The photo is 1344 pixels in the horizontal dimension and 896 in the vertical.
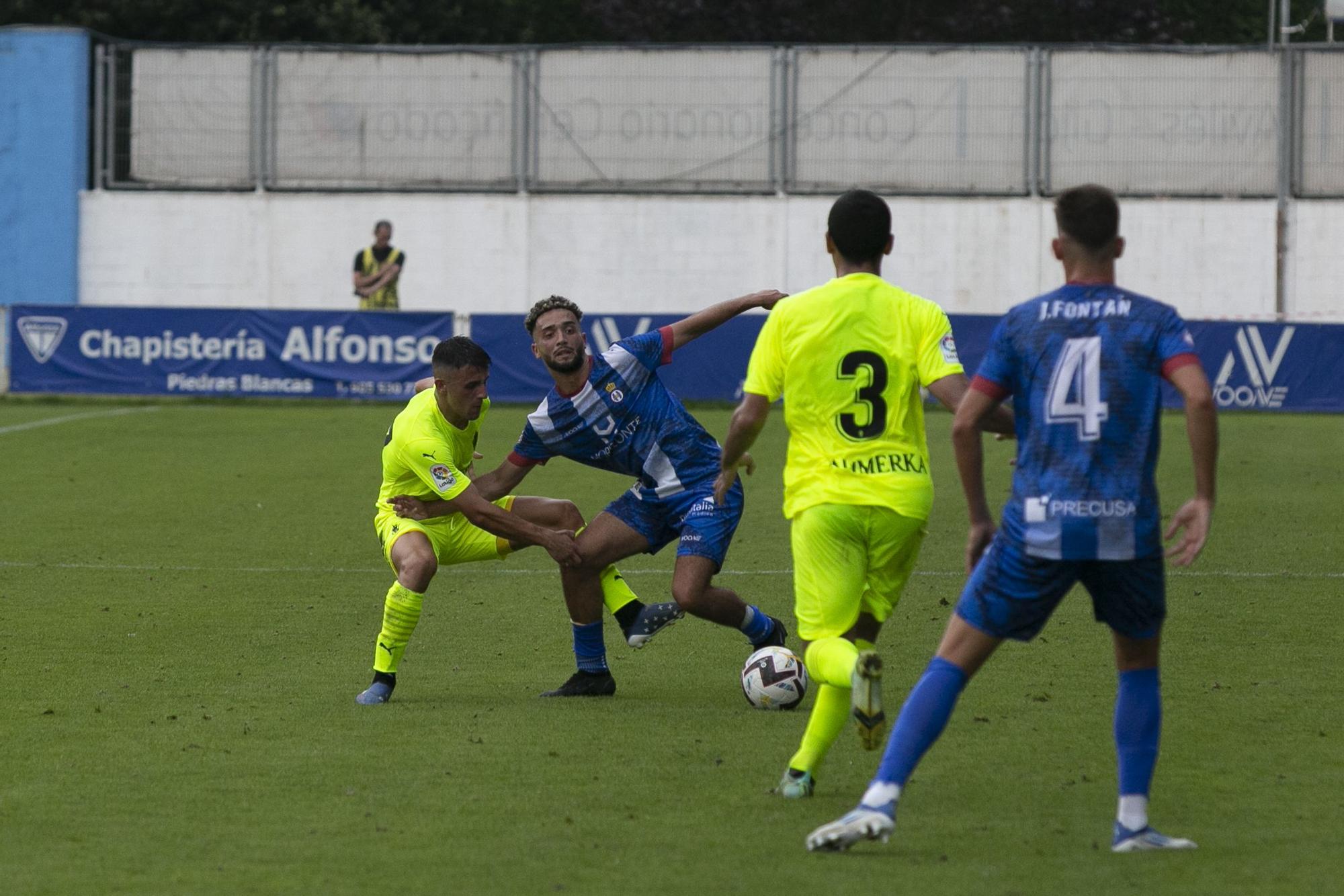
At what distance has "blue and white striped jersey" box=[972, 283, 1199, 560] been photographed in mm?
5250

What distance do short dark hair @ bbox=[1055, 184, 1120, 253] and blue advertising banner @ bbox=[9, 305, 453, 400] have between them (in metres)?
21.4

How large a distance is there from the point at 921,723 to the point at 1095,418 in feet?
3.24

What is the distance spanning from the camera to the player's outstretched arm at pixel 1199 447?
16.8 feet

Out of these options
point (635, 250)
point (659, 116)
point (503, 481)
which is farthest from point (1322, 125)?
point (503, 481)

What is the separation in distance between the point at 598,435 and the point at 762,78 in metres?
26.6

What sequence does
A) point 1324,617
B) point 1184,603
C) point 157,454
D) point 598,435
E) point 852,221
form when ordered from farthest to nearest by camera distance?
1. point 157,454
2. point 1184,603
3. point 1324,617
4. point 598,435
5. point 852,221

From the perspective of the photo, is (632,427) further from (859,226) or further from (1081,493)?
(1081,493)

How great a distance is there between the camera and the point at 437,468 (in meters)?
8.20

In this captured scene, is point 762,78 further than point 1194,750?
Yes

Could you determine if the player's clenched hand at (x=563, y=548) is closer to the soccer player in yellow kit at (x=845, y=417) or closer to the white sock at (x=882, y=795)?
the soccer player in yellow kit at (x=845, y=417)

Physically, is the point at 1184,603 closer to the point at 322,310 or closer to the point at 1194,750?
the point at 1194,750

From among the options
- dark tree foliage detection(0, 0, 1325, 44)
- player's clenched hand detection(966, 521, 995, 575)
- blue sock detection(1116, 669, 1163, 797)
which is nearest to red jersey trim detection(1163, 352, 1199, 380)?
player's clenched hand detection(966, 521, 995, 575)

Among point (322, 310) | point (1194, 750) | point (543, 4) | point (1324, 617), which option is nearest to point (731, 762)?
point (1194, 750)

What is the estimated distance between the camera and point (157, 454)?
65.7ft
